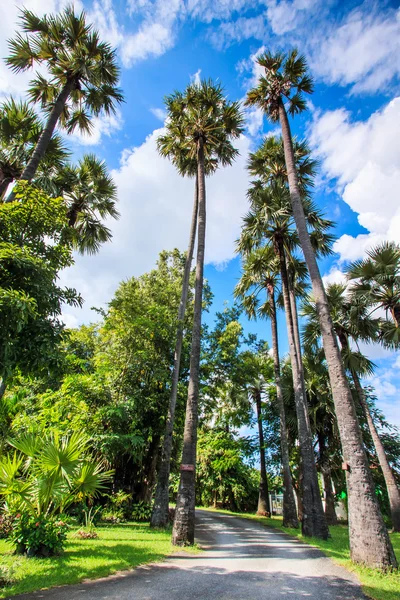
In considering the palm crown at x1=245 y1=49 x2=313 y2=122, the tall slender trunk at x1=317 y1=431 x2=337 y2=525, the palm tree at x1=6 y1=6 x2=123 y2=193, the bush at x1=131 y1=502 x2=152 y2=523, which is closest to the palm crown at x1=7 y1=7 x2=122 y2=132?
the palm tree at x1=6 y1=6 x2=123 y2=193

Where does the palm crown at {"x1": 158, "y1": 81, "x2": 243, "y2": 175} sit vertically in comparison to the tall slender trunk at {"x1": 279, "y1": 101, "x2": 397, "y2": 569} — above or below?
above

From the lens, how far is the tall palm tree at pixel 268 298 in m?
13.7

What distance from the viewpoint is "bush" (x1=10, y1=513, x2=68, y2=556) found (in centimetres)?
575

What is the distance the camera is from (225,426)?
22.7m

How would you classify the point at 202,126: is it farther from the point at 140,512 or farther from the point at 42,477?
the point at 140,512

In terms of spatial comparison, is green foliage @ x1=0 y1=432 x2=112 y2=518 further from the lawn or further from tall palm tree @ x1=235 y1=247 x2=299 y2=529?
tall palm tree @ x1=235 y1=247 x2=299 y2=529

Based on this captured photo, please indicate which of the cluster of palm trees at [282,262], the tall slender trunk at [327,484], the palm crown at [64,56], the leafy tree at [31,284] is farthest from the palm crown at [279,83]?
the tall slender trunk at [327,484]

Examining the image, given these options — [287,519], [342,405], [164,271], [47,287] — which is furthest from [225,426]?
[47,287]

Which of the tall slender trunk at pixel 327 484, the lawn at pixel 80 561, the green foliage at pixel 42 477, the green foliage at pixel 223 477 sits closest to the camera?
the lawn at pixel 80 561

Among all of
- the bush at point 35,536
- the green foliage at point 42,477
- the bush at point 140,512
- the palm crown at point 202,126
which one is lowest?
the bush at point 140,512

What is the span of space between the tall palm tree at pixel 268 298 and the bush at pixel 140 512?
6.37m

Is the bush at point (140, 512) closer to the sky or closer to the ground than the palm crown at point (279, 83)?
closer to the ground

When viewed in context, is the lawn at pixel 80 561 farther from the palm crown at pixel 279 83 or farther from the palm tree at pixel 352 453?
the palm crown at pixel 279 83

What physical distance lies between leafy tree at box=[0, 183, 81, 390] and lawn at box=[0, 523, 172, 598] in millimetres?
3033
